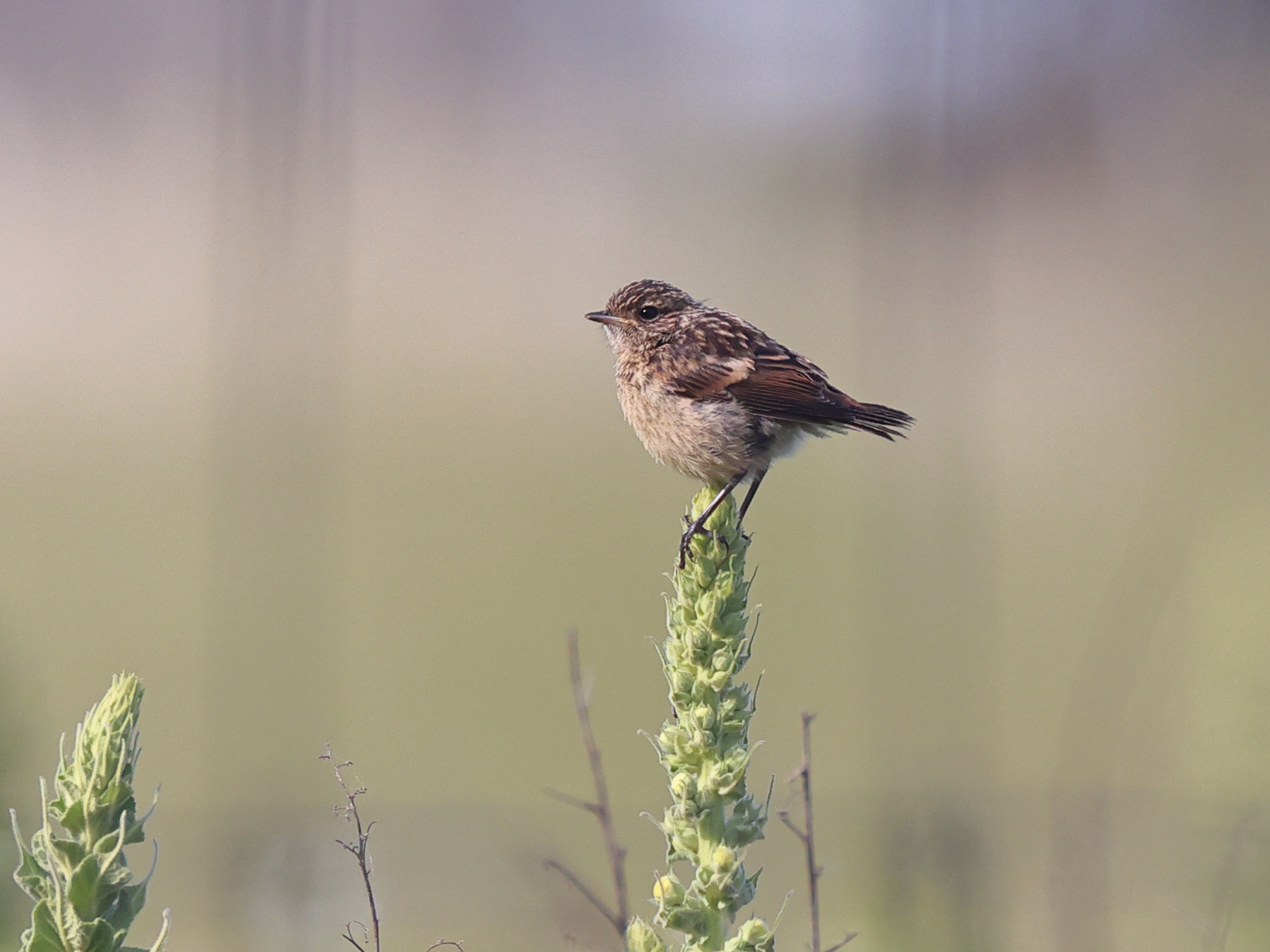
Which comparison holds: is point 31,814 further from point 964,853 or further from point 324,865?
point 964,853

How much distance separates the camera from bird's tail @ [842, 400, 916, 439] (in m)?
1.13

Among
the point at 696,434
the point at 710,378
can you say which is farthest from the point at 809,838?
the point at 710,378

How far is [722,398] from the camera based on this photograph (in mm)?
1226

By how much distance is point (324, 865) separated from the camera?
5.64 feet

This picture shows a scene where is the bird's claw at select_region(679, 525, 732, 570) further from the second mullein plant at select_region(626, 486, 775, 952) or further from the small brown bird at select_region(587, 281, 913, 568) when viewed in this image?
the small brown bird at select_region(587, 281, 913, 568)

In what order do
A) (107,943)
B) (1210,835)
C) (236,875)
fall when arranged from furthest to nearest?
(236,875), (1210,835), (107,943)

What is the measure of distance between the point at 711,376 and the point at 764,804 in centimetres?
82

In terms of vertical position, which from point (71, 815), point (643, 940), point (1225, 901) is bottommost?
point (1225, 901)

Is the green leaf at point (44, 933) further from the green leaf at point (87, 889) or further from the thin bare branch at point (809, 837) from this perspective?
the thin bare branch at point (809, 837)

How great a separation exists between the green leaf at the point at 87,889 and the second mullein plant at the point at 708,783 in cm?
23

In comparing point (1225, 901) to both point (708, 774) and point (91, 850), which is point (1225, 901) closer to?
point (708, 774)

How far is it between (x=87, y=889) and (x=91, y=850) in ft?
0.04

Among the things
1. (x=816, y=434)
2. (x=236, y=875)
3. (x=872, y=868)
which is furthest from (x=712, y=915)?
(x=236, y=875)

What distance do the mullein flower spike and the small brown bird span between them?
2.36 ft
